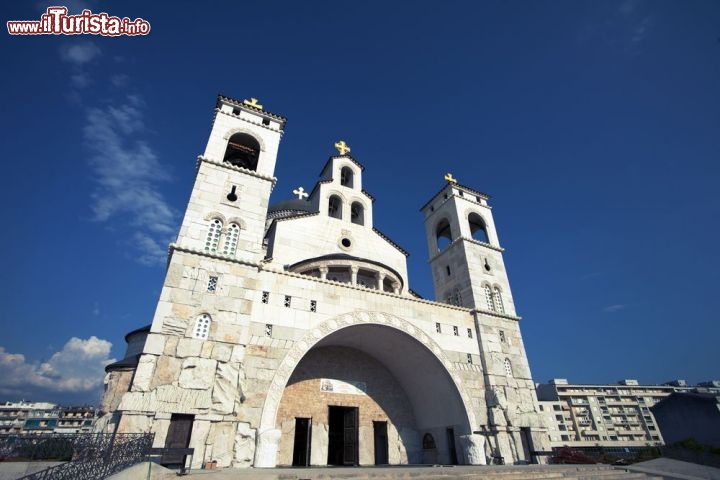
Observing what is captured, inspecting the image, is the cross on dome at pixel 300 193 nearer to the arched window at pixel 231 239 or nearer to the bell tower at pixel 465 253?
the bell tower at pixel 465 253

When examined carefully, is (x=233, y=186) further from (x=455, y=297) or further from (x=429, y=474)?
(x=455, y=297)

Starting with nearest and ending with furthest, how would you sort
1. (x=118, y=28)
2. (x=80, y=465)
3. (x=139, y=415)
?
(x=80, y=465) → (x=139, y=415) → (x=118, y=28)

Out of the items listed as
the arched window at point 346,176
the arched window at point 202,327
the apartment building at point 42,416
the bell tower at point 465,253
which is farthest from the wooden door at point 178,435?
the apartment building at point 42,416

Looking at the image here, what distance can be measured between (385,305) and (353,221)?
938cm

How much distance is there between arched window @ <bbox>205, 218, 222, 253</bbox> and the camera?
49.4ft

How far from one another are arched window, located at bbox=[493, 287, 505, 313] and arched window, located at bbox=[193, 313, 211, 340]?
16618 millimetres

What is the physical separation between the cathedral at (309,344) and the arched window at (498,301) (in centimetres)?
8

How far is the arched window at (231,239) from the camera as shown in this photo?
1543 centimetres

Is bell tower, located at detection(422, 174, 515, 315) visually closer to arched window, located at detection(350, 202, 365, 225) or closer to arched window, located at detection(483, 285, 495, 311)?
arched window, located at detection(483, 285, 495, 311)

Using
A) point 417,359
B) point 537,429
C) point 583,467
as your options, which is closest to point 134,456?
point 417,359

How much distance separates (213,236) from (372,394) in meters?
11.9

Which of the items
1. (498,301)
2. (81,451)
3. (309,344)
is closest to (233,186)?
(309,344)

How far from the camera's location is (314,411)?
55.9ft

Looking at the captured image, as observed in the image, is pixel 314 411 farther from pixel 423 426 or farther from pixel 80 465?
pixel 80 465
